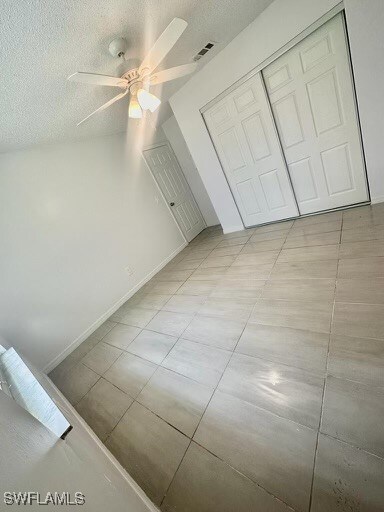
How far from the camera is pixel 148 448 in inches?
59.9

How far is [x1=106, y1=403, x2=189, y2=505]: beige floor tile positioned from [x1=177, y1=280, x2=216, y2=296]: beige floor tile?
1.53 metres

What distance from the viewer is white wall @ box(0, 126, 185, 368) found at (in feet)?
9.29

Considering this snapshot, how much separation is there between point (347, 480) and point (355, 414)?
0.31 m

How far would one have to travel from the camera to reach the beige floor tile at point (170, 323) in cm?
254

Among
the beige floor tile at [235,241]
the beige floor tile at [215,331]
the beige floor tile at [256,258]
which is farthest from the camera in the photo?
the beige floor tile at [235,241]

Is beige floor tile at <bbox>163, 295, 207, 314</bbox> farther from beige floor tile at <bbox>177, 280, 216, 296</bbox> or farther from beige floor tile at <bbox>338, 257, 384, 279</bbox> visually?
beige floor tile at <bbox>338, 257, 384, 279</bbox>

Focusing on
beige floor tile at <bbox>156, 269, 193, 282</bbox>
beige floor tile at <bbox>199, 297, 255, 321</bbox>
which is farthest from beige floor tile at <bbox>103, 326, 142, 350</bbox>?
beige floor tile at <bbox>156, 269, 193, 282</bbox>

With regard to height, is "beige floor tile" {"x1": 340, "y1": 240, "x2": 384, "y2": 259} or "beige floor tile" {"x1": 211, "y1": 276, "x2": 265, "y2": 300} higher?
"beige floor tile" {"x1": 211, "y1": 276, "x2": 265, "y2": 300}

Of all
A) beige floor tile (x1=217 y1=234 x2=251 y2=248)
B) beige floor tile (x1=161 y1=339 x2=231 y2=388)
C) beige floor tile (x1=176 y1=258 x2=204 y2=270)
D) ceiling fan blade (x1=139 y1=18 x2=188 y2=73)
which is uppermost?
ceiling fan blade (x1=139 y1=18 x2=188 y2=73)

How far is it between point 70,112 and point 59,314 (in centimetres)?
263

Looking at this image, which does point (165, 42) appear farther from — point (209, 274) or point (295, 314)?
point (209, 274)

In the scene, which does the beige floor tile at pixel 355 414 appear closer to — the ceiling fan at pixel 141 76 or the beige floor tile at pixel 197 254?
the ceiling fan at pixel 141 76

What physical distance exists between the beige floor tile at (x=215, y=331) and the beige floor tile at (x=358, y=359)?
0.77 meters

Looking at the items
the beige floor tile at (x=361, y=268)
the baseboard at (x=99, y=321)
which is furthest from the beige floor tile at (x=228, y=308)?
the baseboard at (x=99, y=321)
